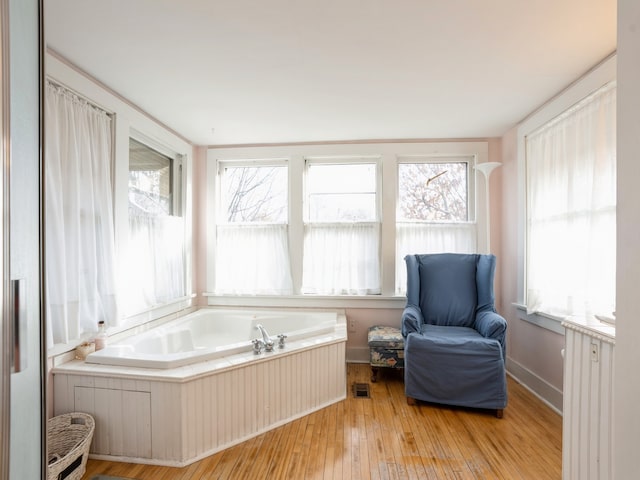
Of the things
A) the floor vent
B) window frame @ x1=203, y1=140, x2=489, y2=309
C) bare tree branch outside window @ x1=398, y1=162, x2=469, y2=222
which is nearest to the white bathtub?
window frame @ x1=203, y1=140, x2=489, y2=309

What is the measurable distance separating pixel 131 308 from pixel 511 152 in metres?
3.60

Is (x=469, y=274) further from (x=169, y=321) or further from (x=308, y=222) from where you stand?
(x=169, y=321)

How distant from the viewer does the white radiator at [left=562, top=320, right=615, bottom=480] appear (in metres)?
1.14

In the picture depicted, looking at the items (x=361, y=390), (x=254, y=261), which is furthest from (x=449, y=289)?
(x=254, y=261)

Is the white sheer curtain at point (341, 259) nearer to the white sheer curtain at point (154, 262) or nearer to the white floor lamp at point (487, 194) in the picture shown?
the white floor lamp at point (487, 194)

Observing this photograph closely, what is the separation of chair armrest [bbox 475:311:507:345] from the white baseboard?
0.55 m

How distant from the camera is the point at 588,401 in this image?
4.02ft

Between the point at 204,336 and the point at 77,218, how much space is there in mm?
1672

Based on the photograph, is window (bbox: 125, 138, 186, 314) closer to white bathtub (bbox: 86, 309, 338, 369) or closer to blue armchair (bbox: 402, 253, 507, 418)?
white bathtub (bbox: 86, 309, 338, 369)

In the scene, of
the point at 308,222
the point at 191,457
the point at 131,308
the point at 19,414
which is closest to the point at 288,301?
the point at 308,222

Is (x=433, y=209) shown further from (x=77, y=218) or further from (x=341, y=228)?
(x=77, y=218)

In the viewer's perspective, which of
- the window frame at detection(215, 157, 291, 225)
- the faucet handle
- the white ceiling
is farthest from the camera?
the window frame at detection(215, 157, 291, 225)

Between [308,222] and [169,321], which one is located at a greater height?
[308,222]

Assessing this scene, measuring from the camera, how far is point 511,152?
2.93 metres
